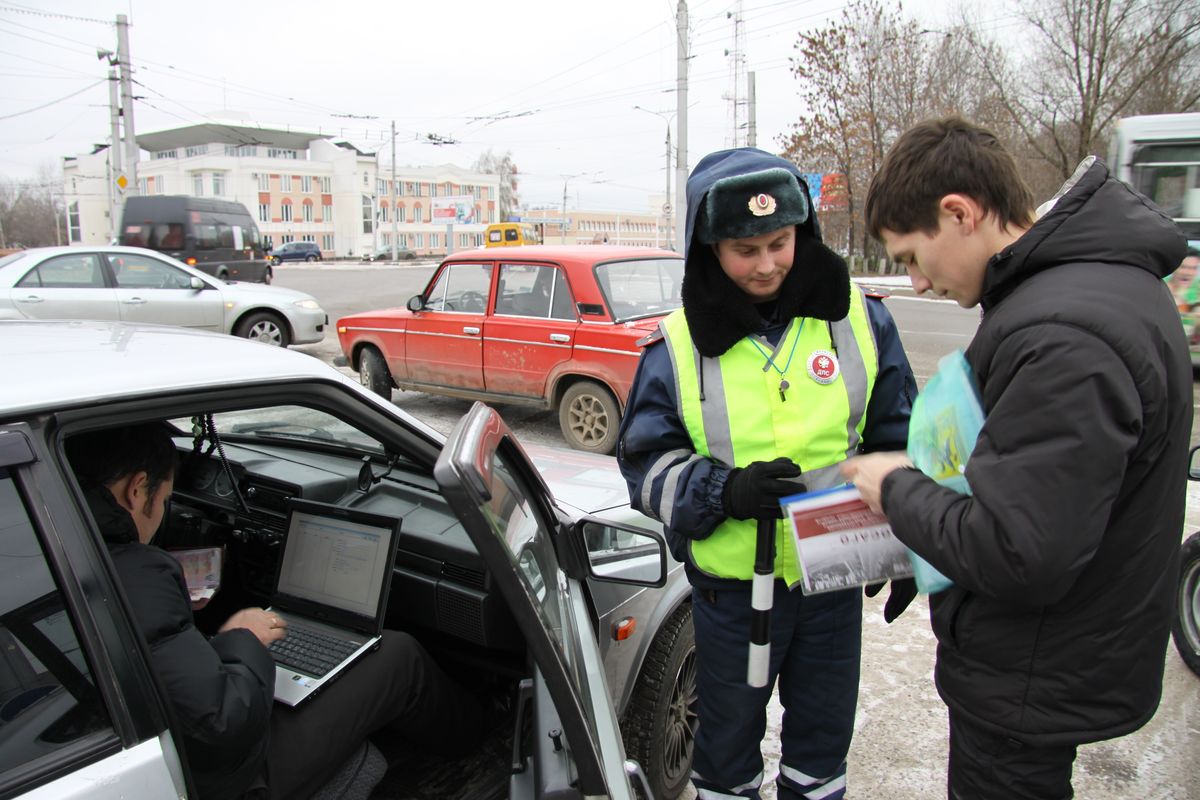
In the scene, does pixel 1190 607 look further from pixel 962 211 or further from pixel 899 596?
pixel 962 211

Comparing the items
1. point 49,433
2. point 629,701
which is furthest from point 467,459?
point 629,701

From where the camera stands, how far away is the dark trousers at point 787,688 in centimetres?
198

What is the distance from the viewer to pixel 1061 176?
2631 cm

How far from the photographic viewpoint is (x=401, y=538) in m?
2.49

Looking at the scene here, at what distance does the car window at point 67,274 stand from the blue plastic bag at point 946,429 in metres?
11.4

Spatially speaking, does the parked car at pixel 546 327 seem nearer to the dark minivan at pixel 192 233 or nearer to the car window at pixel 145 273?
the car window at pixel 145 273

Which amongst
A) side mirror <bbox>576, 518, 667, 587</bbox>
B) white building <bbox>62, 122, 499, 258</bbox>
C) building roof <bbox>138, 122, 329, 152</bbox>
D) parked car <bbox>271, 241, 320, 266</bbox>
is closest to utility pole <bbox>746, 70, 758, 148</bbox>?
side mirror <bbox>576, 518, 667, 587</bbox>

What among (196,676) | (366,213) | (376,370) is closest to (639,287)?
(376,370)

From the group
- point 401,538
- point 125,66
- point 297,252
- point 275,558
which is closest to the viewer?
point 401,538

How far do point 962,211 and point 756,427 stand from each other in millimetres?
657

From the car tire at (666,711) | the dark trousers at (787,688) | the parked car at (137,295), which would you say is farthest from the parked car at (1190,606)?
the parked car at (137,295)

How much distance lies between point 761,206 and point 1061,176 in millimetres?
29550

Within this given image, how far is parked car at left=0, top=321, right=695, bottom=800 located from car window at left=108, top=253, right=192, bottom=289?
8762mm

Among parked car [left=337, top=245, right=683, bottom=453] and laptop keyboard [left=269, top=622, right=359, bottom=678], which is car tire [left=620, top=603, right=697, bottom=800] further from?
parked car [left=337, top=245, right=683, bottom=453]
